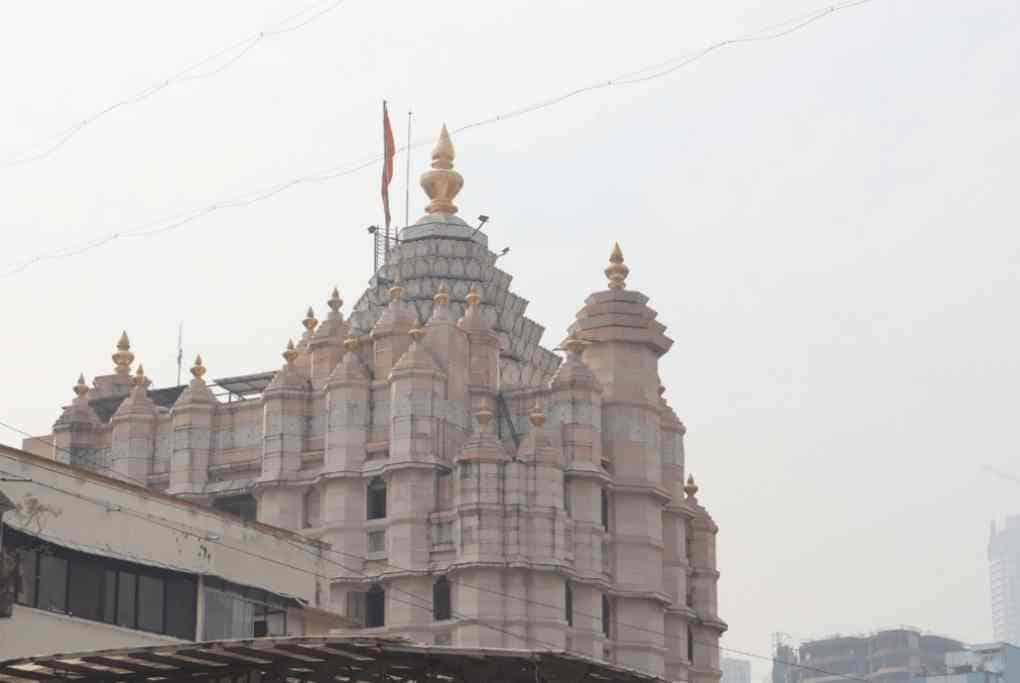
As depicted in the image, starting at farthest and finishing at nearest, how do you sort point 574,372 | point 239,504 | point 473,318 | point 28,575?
point 239,504
point 473,318
point 574,372
point 28,575

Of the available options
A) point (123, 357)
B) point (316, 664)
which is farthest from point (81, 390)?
point (316, 664)

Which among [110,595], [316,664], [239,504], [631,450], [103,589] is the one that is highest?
[631,450]

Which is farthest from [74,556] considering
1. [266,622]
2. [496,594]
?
[496,594]

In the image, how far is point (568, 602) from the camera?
271ft

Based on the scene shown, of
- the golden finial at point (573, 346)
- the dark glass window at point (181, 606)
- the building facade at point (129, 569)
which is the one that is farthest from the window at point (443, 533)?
the dark glass window at point (181, 606)

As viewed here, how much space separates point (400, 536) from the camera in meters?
82.6

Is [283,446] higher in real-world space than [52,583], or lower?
higher

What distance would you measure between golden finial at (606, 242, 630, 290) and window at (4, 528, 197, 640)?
37703 mm

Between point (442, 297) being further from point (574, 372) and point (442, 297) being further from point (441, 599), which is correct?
point (441, 599)

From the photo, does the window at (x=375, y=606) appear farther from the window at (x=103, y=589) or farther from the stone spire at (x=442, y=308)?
the window at (x=103, y=589)

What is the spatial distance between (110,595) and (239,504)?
36308 millimetres

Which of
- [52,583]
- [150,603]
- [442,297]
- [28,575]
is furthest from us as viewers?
[442,297]

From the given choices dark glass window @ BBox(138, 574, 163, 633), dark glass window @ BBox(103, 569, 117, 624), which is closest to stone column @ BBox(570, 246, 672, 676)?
dark glass window @ BBox(138, 574, 163, 633)

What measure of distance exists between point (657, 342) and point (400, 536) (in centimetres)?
1290
